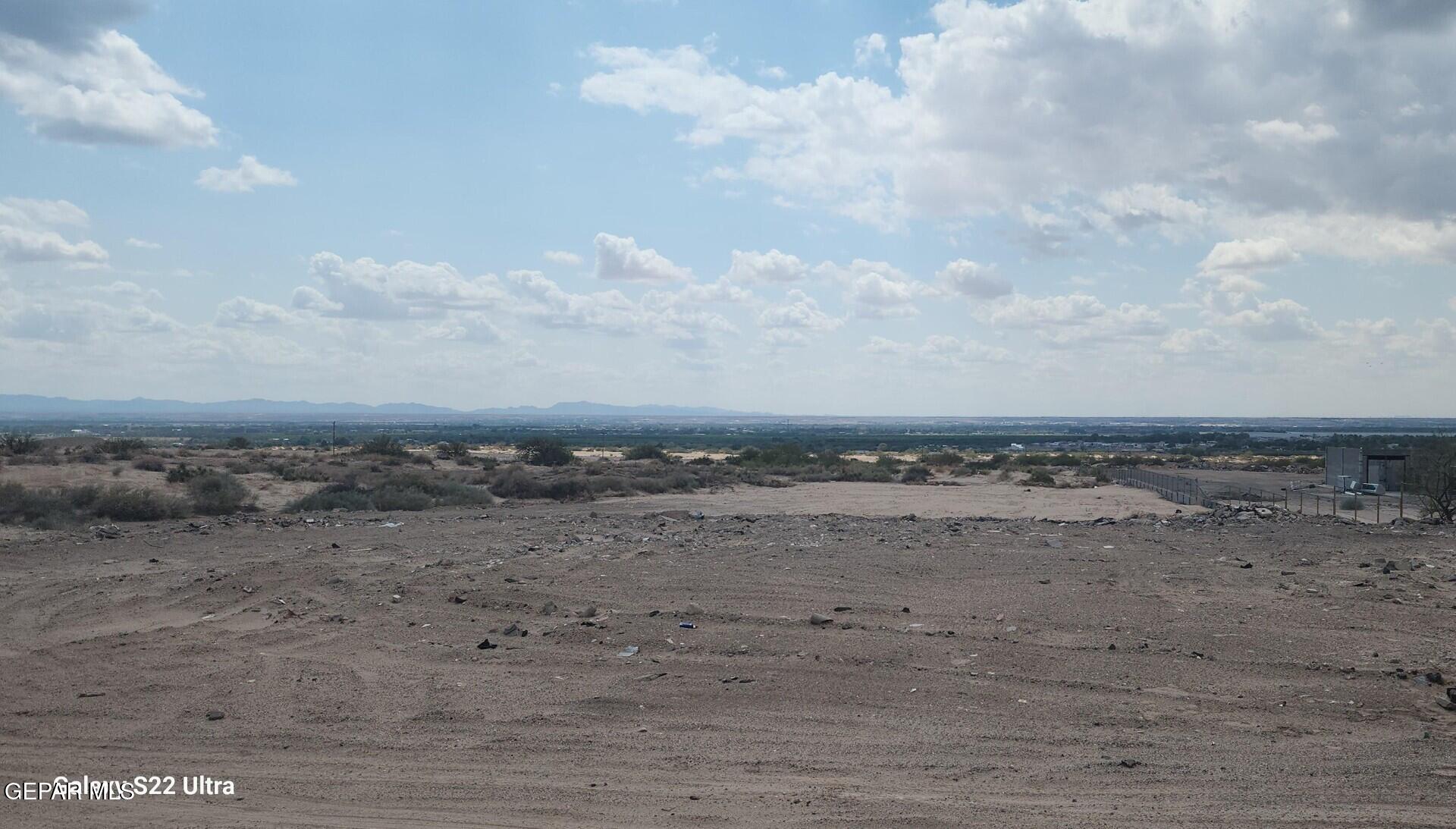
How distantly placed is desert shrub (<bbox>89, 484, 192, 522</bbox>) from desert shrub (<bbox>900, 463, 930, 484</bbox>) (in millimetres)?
39705

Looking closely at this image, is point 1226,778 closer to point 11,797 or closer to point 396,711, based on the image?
point 396,711

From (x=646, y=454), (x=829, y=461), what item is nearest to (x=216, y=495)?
(x=829, y=461)

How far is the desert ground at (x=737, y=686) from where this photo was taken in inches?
282

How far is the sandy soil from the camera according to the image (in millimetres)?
36438

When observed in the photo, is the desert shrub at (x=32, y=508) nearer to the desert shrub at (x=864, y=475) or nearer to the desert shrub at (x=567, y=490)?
the desert shrub at (x=567, y=490)

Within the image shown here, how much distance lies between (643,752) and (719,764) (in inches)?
26.2

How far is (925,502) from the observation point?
42.4 meters

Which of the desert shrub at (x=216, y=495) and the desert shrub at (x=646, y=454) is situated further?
the desert shrub at (x=646, y=454)

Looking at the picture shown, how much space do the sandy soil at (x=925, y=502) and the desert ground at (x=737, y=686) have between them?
16708 mm

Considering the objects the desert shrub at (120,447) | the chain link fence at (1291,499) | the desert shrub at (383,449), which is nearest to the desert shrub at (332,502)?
the desert shrub at (120,447)

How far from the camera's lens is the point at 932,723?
8.94m

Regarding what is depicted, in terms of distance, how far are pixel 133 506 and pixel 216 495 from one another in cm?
362

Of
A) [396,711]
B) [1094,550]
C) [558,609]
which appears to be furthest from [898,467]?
[396,711]

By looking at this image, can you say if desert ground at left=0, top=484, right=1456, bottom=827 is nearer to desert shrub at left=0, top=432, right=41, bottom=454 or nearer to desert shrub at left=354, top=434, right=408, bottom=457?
desert shrub at left=0, top=432, right=41, bottom=454
